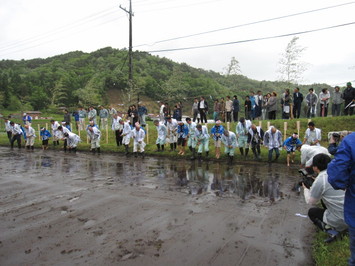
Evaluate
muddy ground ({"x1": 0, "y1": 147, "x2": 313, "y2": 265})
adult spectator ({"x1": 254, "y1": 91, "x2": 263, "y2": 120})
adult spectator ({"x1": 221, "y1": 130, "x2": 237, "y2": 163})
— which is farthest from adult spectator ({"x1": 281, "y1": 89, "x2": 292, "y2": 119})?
muddy ground ({"x1": 0, "y1": 147, "x2": 313, "y2": 265})

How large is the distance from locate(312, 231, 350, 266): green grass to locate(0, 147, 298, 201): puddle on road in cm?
257

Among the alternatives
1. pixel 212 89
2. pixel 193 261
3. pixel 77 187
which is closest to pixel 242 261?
pixel 193 261

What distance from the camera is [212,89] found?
217 feet

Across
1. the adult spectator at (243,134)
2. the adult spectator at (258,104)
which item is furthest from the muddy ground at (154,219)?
the adult spectator at (258,104)

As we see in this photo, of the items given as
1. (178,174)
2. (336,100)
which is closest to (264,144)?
(178,174)

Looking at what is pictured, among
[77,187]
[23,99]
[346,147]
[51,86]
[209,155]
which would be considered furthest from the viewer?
[51,86]

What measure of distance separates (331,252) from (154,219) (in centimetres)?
315

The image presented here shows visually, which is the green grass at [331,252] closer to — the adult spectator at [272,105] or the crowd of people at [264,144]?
the crowd of people at [264,144]

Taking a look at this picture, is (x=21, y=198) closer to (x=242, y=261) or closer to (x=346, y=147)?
(x=242, y=261)

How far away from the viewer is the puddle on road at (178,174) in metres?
8.09

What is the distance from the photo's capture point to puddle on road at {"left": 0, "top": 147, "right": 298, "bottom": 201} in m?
8.09

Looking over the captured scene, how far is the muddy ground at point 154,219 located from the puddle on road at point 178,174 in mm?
37

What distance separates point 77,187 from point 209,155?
7140 millimetres

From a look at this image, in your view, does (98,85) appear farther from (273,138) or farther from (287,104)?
(273,138)
